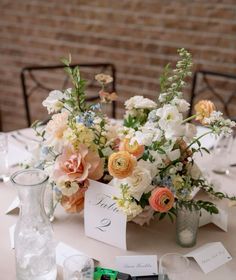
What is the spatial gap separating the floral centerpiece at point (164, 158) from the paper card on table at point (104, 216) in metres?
0.03

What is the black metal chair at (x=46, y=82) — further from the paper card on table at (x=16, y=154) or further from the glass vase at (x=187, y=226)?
the glass vase at (x=187, y=226)

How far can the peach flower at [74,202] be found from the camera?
124 centimetres

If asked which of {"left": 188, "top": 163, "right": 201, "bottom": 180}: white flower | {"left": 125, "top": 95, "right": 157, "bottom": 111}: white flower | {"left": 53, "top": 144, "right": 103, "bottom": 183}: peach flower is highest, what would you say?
{"left": 125, "top": 95, "right": 157, "bottom": 111}: white flower

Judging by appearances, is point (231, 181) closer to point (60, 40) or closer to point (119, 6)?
point (119, 6)

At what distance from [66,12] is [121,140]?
192 cm

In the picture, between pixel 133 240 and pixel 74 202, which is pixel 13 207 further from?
pixel 133 240

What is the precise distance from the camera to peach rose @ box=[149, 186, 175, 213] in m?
1.09

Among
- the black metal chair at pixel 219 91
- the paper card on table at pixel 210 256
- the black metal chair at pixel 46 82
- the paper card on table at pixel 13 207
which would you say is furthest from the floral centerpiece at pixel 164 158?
the black metal chair at pixel 46 82

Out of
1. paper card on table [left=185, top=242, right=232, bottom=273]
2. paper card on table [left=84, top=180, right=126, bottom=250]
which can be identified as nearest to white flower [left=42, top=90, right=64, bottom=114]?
paper card on table [left=84, top=180, right=126, bottom=250]

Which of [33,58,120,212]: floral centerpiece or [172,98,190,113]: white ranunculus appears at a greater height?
[172,98,190,113]: white ranunculus

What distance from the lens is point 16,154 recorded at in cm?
178

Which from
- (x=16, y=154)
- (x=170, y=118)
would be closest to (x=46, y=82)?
(x=16, y=154)

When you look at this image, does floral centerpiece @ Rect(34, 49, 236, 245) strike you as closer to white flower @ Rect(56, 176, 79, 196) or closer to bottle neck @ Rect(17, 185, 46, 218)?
white flower @ Rect(56, 176, 79, 196)

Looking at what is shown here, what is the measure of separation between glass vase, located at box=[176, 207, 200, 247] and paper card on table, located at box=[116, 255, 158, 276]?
104 mm
